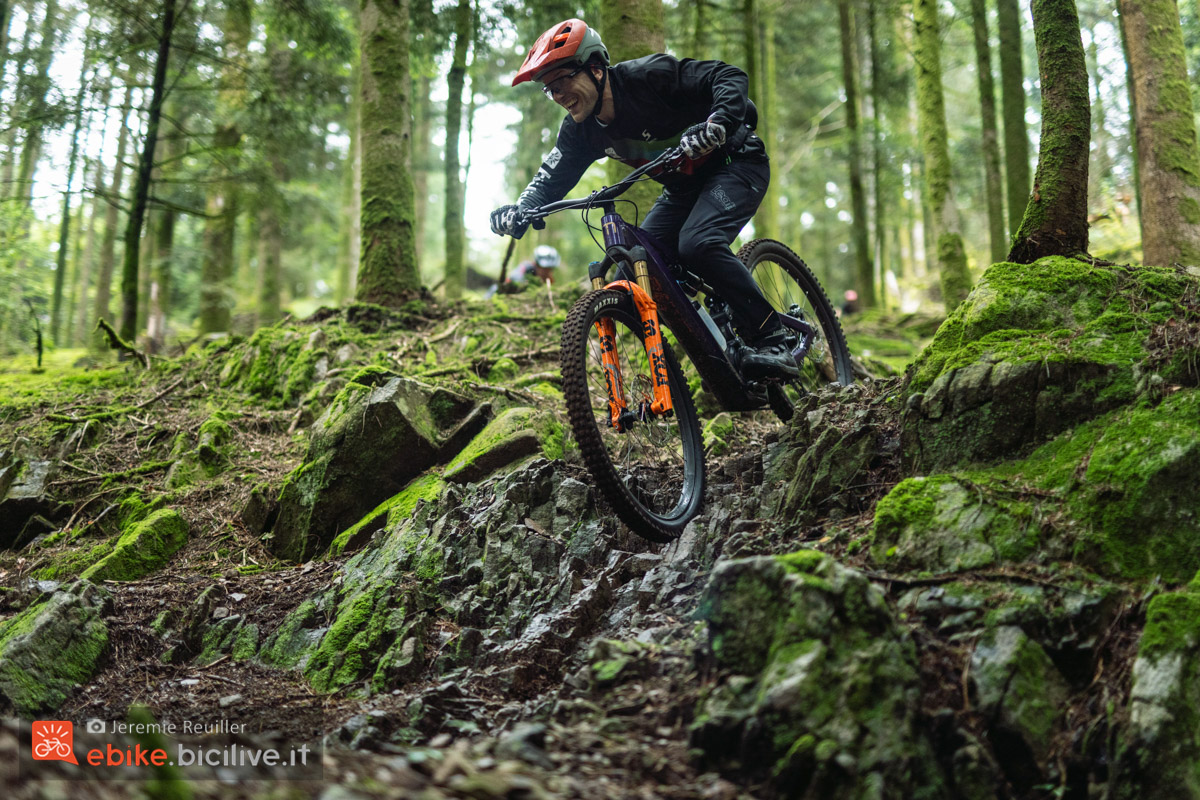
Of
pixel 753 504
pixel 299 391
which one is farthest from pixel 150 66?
pixel 753 504

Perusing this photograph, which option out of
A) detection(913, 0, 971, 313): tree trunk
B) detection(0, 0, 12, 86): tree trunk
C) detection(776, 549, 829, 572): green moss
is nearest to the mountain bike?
detection(776, 549, 829, 572): green moss

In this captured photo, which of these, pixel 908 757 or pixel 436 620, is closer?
pixel 908 757

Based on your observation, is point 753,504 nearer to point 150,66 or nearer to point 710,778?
point 710,778

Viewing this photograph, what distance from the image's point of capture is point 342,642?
4.02m

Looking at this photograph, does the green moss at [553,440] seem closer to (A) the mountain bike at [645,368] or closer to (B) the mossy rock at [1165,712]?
(A) the mountain bike at [645,368]

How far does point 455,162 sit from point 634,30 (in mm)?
A: 5339

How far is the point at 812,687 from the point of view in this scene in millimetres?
2379

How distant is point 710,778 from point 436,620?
2.11m

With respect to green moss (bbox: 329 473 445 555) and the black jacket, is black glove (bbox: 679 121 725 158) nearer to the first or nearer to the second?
the black jacket

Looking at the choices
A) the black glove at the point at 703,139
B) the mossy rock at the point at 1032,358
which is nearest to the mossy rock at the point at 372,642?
the mossy rock at the point at 1032,358

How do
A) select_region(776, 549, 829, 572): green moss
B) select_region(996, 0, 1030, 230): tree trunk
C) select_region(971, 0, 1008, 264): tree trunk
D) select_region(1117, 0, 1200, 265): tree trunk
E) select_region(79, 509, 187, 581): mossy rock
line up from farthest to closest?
select_region(971, 0, 1008, 264): tree trunk
select_region(996, 0, 1030, 230): tree trunk
select_region(1117, 0, 1200, 265): tree trunk
select_region(79, 509, 187, 581): mossy rock
select_region(776, 549, 829, 572): green moss

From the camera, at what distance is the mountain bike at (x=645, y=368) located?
3.95m

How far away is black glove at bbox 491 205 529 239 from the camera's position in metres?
4.64

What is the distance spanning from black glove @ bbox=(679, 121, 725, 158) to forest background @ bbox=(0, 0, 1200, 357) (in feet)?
12.9
